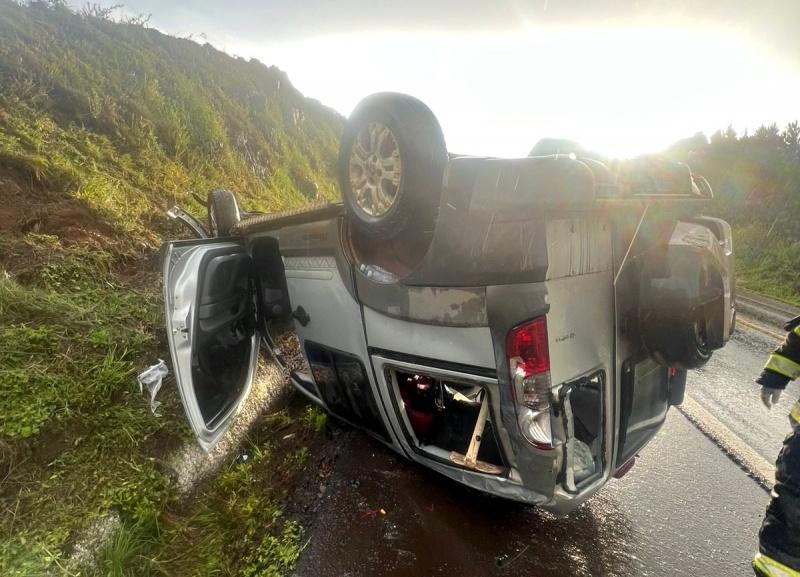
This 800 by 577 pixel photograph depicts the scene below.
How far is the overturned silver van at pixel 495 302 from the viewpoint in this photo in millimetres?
1819

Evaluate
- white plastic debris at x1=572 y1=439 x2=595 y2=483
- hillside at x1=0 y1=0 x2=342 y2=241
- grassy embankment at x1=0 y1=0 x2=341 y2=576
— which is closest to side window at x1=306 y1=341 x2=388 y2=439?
grassy embankment at x1=0 y1=0 x2=341 y2=576

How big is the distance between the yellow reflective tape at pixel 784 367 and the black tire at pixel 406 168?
1.85m

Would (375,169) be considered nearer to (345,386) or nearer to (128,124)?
(345,386)

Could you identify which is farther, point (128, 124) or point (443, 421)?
point (128, 124)

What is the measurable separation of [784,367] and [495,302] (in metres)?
1.59

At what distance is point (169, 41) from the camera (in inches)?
489

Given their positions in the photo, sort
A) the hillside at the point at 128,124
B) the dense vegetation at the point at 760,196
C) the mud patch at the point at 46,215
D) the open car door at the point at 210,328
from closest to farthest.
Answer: the open car door at the point at 210,328, the mud patch at the point at 46,215, the hillside at the point at 128,124, the dense vegetation at the point at 760,196

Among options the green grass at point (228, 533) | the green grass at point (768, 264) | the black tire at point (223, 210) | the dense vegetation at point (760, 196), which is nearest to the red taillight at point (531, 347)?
the green grass at point (228, 533)

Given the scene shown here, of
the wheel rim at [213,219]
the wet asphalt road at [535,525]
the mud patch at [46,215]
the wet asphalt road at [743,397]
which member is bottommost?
the wet asphalt road at [743,397]

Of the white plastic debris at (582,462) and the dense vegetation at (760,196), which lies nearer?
the white plastic debris at (582,462)

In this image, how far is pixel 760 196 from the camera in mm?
18828

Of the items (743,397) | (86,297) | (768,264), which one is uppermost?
(86,297)

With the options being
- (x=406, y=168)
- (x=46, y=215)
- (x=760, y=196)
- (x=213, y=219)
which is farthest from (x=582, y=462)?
(x=760, y=196)

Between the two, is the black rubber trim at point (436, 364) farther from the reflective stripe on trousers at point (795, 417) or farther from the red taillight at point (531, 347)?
the reflective stripe on trousers at point (795, 417)
